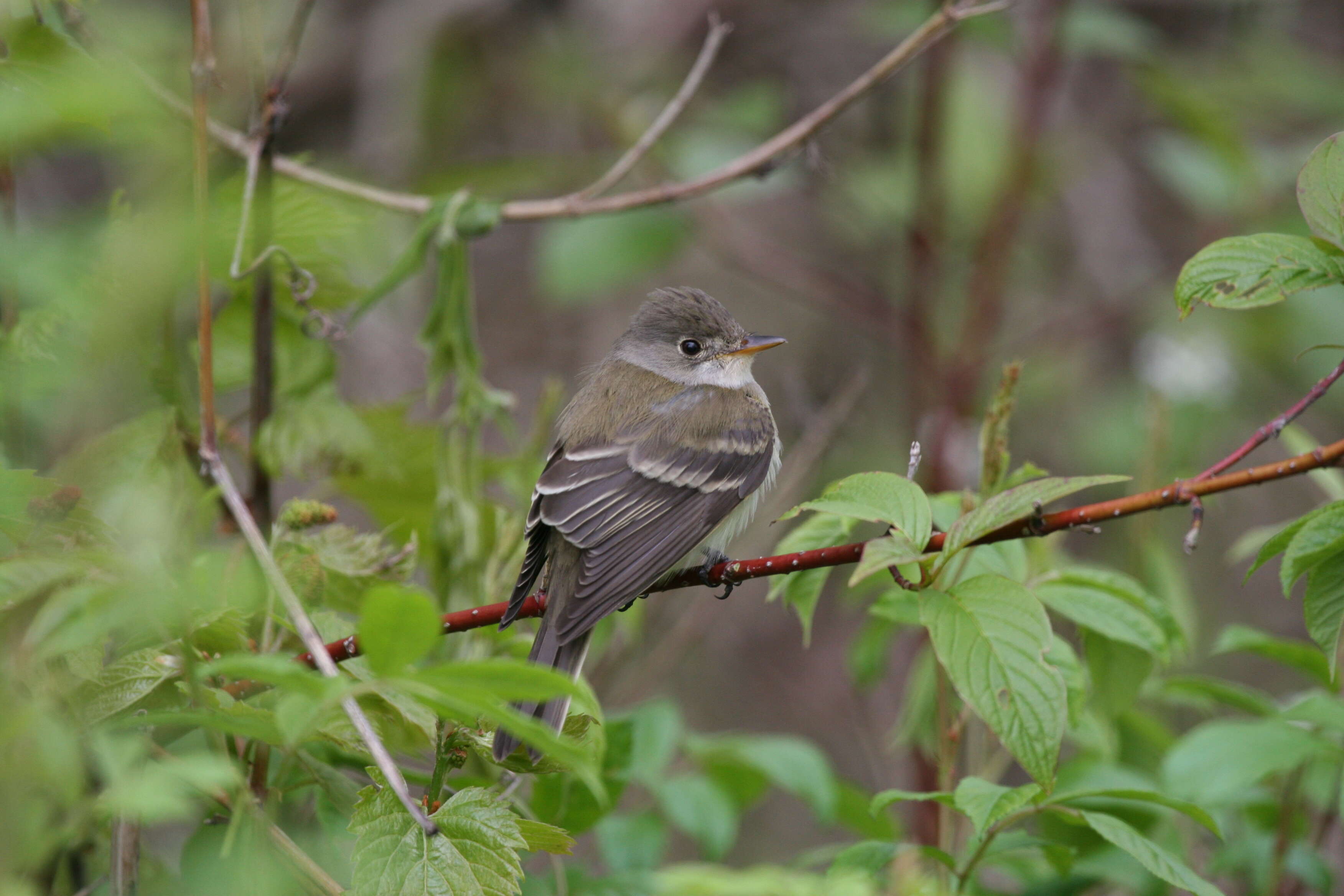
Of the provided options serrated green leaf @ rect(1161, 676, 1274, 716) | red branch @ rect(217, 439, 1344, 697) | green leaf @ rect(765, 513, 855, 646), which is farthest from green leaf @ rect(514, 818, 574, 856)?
serrated green leaf @ rect(1161, 676, 1274, 716)

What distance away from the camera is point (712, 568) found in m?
3.14

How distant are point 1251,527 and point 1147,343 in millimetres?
2150

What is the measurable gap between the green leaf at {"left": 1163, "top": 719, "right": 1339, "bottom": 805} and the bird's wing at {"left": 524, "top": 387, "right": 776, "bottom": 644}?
1.22 metres

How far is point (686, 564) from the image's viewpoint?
338 centimetres

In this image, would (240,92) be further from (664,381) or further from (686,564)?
(686,564)

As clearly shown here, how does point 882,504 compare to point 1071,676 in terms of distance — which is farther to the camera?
point 1071,676

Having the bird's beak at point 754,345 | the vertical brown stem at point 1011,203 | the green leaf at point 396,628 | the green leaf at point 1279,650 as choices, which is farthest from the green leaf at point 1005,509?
the vertical brown stem at point 1011,203

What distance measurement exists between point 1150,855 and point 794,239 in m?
6.71

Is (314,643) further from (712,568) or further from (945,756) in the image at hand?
(712,568)

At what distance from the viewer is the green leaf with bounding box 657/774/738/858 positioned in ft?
9.04

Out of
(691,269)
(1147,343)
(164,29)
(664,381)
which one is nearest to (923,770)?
(664,381)

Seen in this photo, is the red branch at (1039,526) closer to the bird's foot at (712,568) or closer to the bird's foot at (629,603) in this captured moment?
the bird's foot at (629,603)

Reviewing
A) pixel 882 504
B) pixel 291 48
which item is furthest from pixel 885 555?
pixel 291 48

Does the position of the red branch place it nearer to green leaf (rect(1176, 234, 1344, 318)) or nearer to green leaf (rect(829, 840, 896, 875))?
green leaf (rect(1176, 234, 1344, 318))
